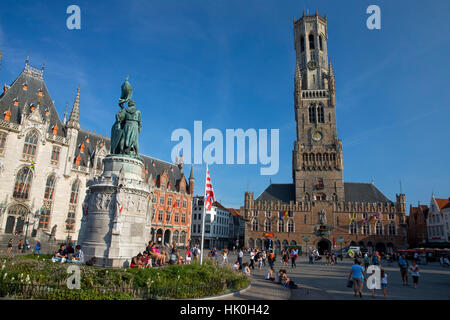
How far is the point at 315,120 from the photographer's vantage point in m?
62.3

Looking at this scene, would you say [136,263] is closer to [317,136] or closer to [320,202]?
[320,202]

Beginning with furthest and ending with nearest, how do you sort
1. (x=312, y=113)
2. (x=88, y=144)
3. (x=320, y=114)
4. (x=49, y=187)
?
(x=312, y=113) < (x=320, y=114) < (x=88, y=144) < (x=49, y=187)

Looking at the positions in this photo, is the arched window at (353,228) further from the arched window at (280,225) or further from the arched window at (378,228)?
the arched window at (280,225)

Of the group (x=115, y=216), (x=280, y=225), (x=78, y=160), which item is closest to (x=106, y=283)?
(x=115, y=216)

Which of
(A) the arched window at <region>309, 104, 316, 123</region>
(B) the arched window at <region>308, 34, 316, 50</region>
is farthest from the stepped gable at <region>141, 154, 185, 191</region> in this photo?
(B) the arched window at <region>308, 34, 316, 50</region>

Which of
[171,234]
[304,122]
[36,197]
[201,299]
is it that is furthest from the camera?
[304,122]

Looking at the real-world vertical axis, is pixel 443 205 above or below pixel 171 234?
above

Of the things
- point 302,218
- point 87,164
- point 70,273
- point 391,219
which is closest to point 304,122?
point 302,218

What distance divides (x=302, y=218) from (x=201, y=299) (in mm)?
50133

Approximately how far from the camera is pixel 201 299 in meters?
9.09

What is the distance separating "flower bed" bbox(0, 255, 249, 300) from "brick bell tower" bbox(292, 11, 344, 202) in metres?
50.0

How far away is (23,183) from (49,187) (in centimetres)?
312

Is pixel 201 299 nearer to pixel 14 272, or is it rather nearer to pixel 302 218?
pixel 14 272

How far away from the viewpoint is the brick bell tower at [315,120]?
5750 cm
